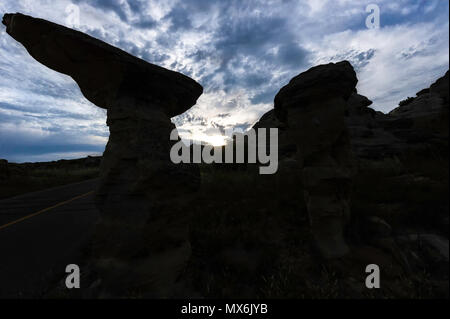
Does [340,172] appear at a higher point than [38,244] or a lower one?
higher

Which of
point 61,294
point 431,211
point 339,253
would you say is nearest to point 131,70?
point 61,294

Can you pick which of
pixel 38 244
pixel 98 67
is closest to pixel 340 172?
pixel 98 67

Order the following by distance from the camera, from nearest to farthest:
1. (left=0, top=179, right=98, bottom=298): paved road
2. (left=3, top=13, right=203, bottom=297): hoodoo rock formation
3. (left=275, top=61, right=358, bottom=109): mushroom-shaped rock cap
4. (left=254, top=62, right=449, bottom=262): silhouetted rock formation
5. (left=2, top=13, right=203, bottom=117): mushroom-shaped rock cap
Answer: (left=2, top=13, right=203, bottom=117): mushroom-shaped rock cap < (left=3, top=13, right=203, bottom=297): hoodoo rock formation < (left=0, top=179, right=98, bottom=298): paved road < (left=275, top=61, right=358, bottom=109): mushroom-shaped rock cap < (left=254, top=62, right=449, bottom=262): silhouetted rock formation

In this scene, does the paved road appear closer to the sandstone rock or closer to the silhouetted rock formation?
the silhouetted rock formation

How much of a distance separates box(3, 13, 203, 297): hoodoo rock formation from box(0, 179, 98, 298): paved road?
1241 millimetres

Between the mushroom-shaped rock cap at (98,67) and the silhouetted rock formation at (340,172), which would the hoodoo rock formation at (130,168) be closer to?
the mushroom-shaped rock cap at (98,67)

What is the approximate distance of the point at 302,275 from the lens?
3.11m

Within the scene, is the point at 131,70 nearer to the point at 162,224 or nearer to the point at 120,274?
the point at 162,224

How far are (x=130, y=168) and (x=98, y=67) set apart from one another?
1.48 m

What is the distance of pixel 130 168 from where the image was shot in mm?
2854

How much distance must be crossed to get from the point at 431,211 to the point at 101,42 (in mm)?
6475

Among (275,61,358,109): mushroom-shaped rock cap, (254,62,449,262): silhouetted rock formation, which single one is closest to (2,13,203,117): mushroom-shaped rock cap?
(275,61,358,109): mushroom-shaped rock cap

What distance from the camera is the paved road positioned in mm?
3023

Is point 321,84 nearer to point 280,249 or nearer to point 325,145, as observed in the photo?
point 325,145
